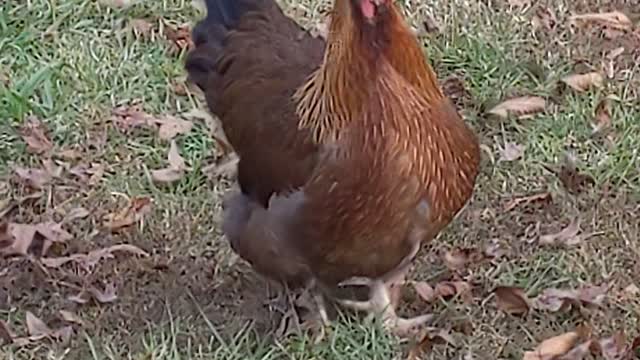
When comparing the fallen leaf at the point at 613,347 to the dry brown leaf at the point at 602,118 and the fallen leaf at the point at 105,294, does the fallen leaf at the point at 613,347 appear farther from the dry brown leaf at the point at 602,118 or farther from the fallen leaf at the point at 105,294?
the fallen leaf at the point at 105,294

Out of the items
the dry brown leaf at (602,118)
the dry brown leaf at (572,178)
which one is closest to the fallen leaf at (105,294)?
the dry brown leaf at (572,178)

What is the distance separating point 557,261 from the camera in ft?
14.1

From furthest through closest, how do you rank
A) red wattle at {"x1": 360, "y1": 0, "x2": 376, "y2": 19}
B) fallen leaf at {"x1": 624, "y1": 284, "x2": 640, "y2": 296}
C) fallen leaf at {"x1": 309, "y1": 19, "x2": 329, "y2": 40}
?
fallen leaf at {"x1": 309, "y1": 19, "x2": 329, "y2": 40}
fallen leaf at {"x1": 624, "y1": 284, "x2": 640, "y2": 296}
red wattle at {"x1": 360, "y1": 0, "x2": 376, "y2": 19}

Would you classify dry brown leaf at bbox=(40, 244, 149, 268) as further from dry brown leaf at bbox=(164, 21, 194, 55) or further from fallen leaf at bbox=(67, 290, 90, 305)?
dry brown leaf at bbox=(164, 21, 194, 55)

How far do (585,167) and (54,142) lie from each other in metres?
1.71

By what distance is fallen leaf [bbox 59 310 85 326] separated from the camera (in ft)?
13.7

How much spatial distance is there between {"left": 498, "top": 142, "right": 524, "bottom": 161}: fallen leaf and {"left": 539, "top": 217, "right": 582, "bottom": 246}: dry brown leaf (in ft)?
1.34

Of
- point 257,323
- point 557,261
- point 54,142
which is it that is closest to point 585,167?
point 557,261

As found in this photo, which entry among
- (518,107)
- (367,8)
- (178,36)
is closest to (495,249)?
(518,107)

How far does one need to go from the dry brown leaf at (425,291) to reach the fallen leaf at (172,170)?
939 millimetres

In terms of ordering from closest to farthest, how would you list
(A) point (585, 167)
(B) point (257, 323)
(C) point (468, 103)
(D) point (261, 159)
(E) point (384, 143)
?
Result: (E) point (384, 143) < (D) point (261, 159) < (B) point (257, 323) < (A) point (585, 167) < (C) point (468, 103)

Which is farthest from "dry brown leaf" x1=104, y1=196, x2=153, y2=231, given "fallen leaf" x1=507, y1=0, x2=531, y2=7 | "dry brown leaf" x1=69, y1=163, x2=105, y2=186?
"fallen leaf" x1=507, y1=0, x2=531, y2=7

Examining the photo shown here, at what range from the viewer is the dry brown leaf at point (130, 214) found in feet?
15.0

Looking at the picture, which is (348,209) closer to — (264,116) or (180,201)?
(264,116)
